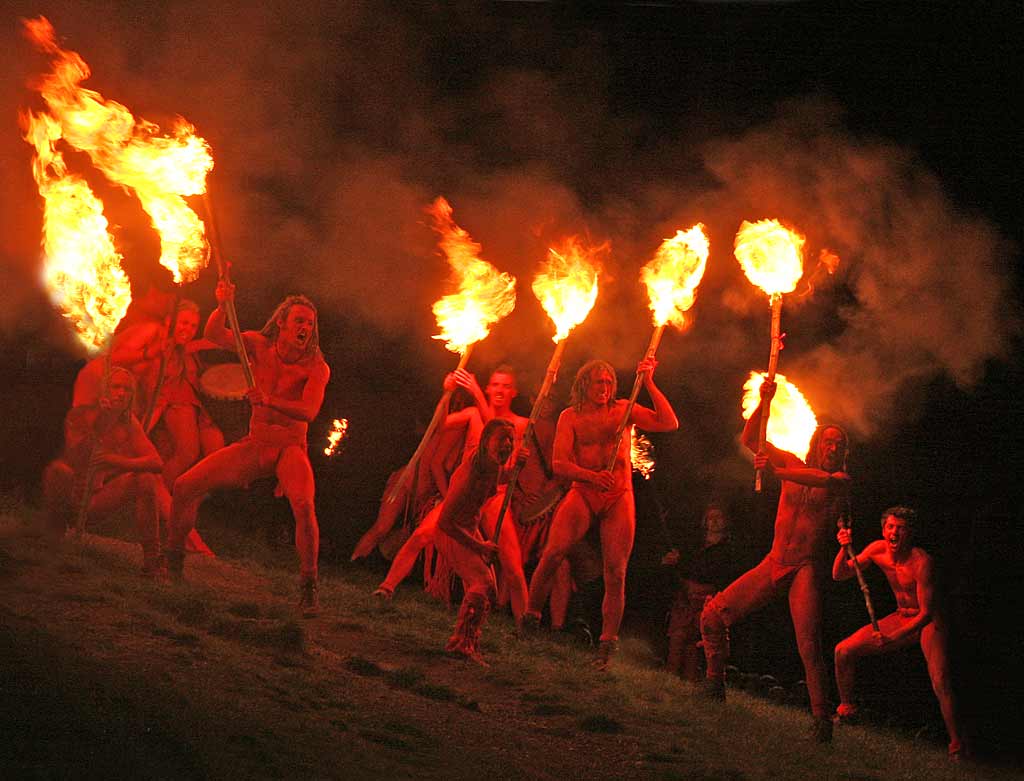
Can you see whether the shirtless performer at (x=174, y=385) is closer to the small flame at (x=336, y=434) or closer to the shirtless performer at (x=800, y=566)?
the small flame at (x=336, y=434)

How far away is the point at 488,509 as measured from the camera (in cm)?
1099

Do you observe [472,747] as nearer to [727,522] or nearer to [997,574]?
[727,522]

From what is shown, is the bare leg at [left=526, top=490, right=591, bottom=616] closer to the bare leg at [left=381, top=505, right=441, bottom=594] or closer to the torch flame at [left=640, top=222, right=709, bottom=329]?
the bare leg at [left=381, top=505, right=441, bottom=594]

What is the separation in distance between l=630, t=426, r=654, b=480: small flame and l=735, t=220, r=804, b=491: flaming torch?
1.83 meters

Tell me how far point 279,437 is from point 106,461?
5.06 ft

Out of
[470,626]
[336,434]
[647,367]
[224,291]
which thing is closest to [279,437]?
[224,291]

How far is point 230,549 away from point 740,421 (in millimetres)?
4535

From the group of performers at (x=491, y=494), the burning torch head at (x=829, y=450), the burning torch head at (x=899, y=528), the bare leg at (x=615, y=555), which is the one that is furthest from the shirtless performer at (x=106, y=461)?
the burning torch head at (x=899, y=528)

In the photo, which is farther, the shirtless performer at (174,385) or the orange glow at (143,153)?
the shirtless performer at (174,385)

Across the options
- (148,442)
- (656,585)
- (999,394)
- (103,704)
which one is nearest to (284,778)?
(103,704)

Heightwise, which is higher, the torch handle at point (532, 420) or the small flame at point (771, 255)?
the small flame at point (771, 255)

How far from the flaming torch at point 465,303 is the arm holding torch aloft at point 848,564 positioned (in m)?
2.97

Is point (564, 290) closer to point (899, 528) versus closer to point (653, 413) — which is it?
point (653, 413)

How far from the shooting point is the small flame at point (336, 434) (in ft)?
43.2
